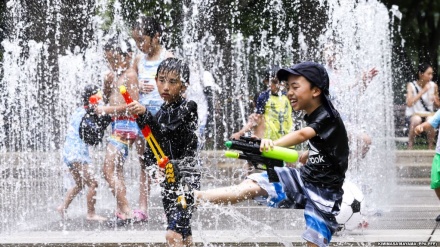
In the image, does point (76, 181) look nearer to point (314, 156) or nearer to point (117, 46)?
point (117, 46)

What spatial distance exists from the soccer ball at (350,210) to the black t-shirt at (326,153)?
58.9 inches

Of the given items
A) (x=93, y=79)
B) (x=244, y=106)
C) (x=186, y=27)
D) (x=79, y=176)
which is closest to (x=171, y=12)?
(x=186, y=27)

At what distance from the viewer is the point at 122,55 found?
763 cm

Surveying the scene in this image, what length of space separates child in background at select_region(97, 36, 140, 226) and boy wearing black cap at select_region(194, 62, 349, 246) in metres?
2.83

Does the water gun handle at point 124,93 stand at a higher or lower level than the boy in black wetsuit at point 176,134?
higher

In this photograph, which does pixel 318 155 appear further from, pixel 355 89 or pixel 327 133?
pixel 355 89

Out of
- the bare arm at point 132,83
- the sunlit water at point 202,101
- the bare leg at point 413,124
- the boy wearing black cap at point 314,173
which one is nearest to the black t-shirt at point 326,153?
the boy wearing black cap at point 314,173

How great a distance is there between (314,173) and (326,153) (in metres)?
0.13

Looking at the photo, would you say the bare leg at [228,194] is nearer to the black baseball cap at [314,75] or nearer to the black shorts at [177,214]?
the black shorts at [177,214]

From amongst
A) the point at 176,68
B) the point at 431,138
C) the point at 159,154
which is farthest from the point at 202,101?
the point at 431,138

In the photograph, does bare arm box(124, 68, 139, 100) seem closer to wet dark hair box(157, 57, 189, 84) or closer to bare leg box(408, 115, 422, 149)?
wet dark hair box(157, 57, 189, 84)

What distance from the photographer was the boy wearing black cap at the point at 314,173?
4.59 metres

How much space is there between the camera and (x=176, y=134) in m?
5.02

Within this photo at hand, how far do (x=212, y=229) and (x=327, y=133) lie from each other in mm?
2382
